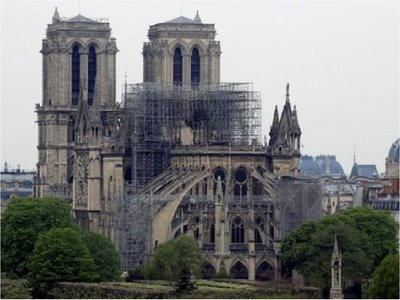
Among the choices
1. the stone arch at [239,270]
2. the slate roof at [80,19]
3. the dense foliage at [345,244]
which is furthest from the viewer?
the slate roof at [80,19]

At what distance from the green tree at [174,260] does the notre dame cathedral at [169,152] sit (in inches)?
175

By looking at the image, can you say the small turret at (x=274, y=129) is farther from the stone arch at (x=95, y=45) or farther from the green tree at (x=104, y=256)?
the green tree at (x=104, y=256)

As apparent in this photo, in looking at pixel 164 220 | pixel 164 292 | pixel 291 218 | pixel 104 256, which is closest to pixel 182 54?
pixel 164 220

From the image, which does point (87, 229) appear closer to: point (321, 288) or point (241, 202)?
point (241, 202)

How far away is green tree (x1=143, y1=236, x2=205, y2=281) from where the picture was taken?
11531 cm

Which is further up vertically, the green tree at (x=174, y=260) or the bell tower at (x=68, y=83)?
the bell tower at (x=68, y=83)

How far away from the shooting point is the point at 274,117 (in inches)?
5443

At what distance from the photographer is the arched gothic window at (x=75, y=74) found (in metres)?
144

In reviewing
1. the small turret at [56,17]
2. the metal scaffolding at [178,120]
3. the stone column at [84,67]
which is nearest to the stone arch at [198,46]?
the metal scaffolding at [178,120]

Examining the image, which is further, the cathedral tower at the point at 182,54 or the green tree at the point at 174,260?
the cathedral tower at the point at 182,54

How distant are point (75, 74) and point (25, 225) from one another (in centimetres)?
2685

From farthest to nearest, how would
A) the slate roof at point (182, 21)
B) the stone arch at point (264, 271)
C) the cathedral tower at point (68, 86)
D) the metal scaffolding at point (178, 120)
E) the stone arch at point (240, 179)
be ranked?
the cathedral tower at point (68, 86) → the slate roof at point (182, 21) → the metal scaffolding at point (178, 120) → the stone arch at point (240, 179) → the stone arch at point (264, 271)

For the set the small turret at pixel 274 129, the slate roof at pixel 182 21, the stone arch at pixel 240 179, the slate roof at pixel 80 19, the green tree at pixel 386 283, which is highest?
the slate roof at pixel 80 19

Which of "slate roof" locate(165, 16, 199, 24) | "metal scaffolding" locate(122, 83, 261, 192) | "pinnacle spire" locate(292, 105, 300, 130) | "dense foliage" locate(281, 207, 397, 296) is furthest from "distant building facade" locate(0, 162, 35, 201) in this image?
"dense foliage" locate(281, 207, 397, 296)
